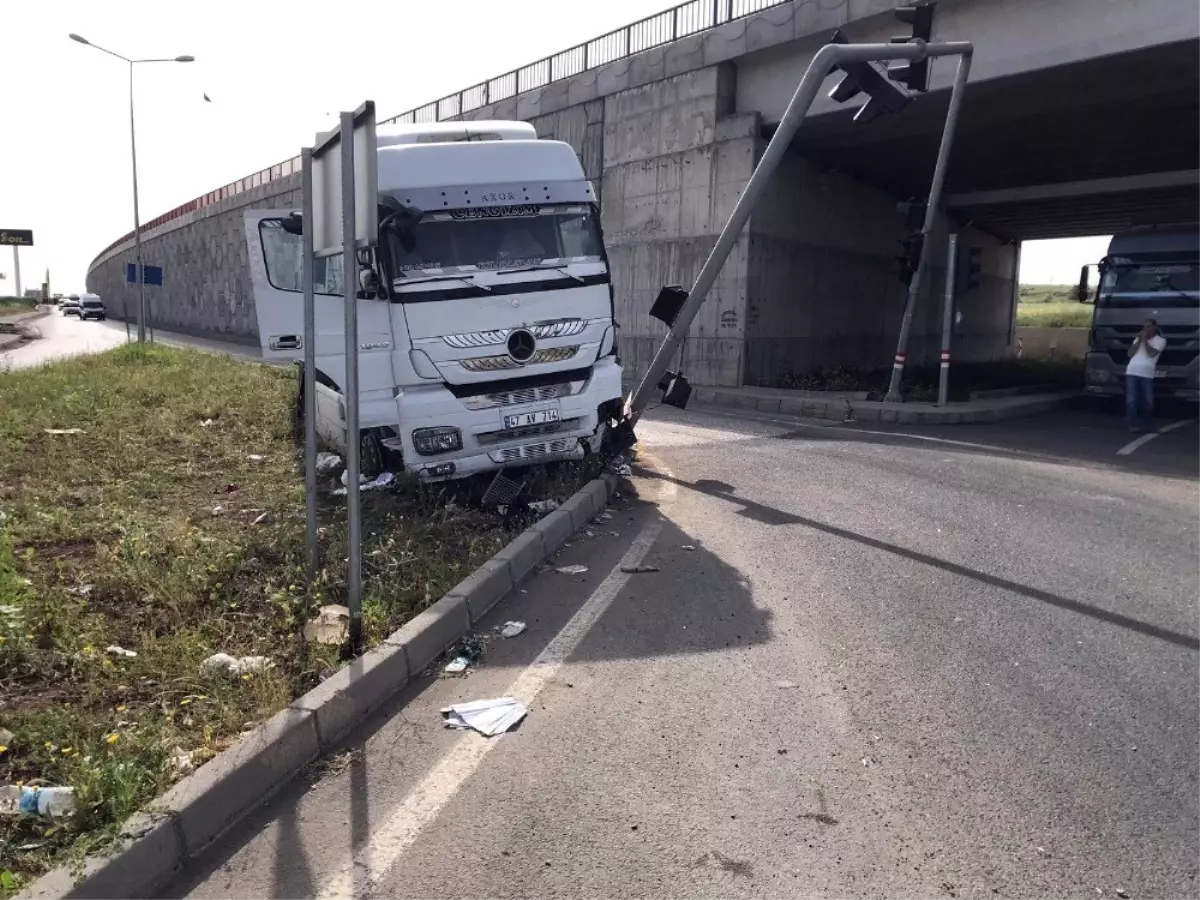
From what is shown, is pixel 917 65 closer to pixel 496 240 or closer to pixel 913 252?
pixel 913 252

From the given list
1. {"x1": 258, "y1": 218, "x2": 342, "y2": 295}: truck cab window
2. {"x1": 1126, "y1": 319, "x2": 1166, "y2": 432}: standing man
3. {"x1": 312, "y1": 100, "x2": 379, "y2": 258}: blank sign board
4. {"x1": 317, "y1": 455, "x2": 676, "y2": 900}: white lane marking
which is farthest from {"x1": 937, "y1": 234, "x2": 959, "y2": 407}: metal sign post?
{"x1": 312, "y1": 100, "x2": 379, "y2": 258}: blank sign board

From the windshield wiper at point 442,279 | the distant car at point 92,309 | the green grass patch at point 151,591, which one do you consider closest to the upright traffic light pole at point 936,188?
the windshield wiper at point 442,279

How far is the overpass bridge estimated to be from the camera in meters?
14.9

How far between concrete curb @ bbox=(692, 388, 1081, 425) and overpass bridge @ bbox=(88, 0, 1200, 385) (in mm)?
2029

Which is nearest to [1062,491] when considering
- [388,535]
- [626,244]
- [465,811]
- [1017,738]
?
[1017,738]

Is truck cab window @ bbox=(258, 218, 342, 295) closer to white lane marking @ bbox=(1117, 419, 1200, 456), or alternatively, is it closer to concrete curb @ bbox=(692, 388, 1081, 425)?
concrete curb @ bbox=(692, 388, 1081, 425)

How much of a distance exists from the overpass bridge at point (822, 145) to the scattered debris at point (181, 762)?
15657mm

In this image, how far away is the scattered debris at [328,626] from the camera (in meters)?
4.39

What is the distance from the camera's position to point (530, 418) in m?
7.49

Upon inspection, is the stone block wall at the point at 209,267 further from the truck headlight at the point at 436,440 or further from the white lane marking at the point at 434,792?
the white lane marking at the point at 434,792

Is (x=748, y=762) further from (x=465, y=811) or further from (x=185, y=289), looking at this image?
(x=185, y=289)

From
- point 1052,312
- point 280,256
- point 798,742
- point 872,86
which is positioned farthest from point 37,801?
point 1052,312

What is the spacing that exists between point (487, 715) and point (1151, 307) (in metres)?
15.6

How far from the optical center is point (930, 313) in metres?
27.1
